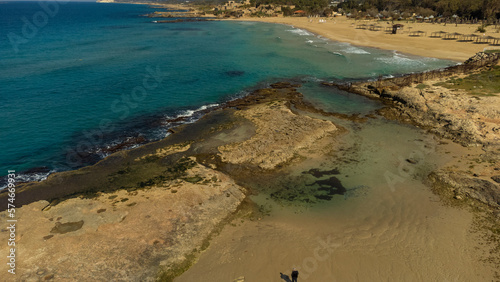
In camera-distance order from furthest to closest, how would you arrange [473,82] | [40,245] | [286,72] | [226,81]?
[286,72]
[226,81]
[473,82]
[40,245]

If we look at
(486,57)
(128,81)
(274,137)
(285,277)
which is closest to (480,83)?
(486,57)

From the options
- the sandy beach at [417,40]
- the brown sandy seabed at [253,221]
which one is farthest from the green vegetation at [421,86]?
the sandy beach at [417,40]

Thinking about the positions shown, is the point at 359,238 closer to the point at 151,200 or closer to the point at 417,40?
the point at 151,200

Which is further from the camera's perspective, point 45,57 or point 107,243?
point 45,57

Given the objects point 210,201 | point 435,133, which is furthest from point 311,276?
point 435,133

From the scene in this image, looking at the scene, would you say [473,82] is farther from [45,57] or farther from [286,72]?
[45,57]

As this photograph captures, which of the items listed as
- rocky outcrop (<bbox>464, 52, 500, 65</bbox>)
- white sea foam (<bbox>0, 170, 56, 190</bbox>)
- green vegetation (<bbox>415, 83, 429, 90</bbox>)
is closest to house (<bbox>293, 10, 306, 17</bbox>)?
rocky outcrop (<bbox>464, 52, 500, 65</bbox>)
